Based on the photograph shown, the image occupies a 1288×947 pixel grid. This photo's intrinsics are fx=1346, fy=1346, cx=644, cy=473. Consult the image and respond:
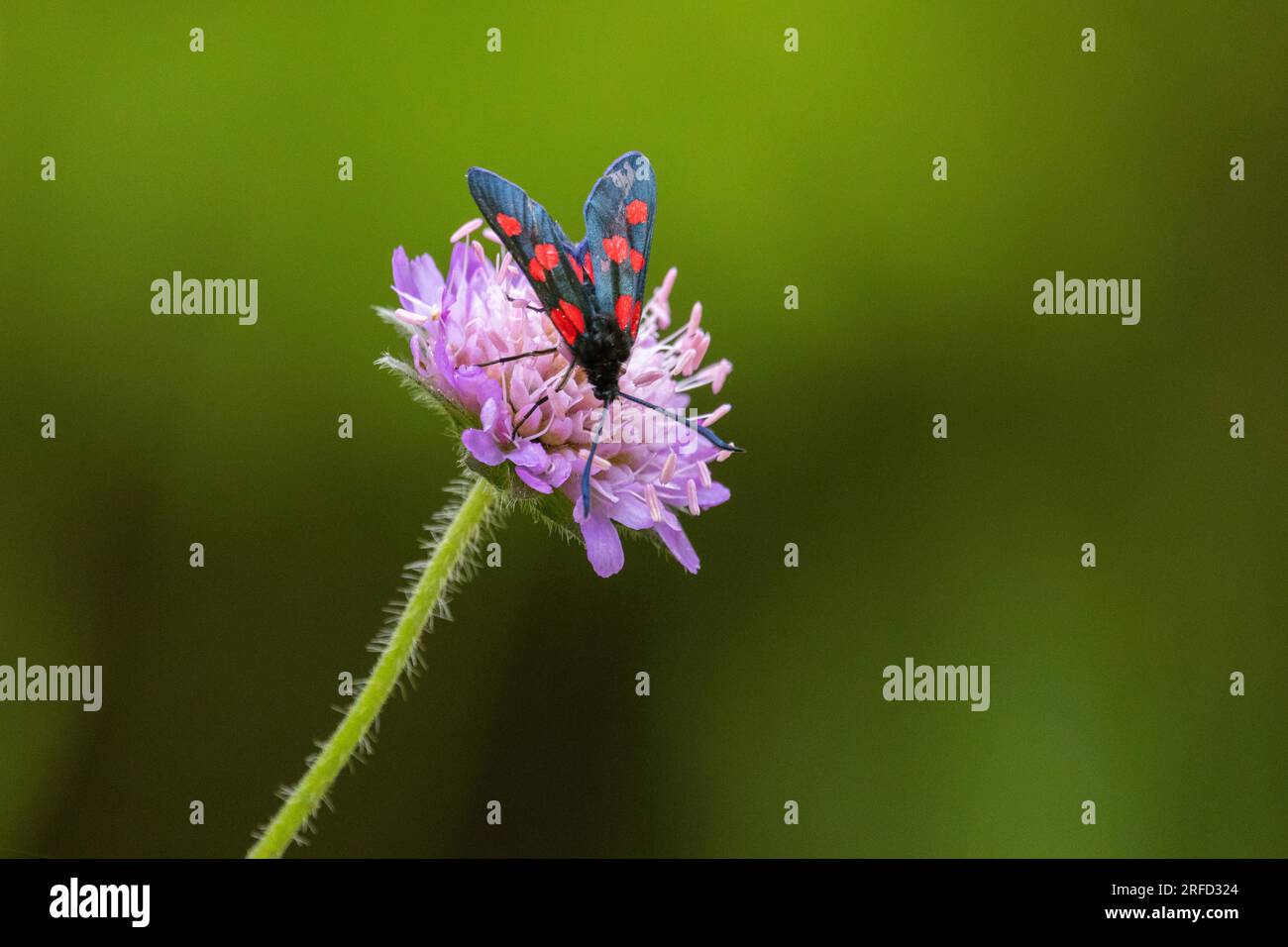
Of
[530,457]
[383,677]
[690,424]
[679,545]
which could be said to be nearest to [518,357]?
[530,457]

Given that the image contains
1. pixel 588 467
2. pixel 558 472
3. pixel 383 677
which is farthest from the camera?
pixel 558 472

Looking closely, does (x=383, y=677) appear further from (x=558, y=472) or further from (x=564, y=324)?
(x=564, y=324)

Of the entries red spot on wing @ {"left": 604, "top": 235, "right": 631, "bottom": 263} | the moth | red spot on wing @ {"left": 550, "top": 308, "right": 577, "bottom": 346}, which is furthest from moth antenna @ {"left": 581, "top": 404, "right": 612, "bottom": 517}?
red spot on wing @ {"left": 604, "top": 235, "right": 631, "bottom": 263}

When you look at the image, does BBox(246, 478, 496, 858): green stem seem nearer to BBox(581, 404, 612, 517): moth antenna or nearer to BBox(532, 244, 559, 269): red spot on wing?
BBox(581, 404, 612, 517): moth antenna

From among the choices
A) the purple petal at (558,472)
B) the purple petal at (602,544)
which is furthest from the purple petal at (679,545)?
the purple petal at (558,472)

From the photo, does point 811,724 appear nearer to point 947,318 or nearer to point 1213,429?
point 947,318

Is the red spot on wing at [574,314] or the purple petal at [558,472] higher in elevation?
the red spot on wing at [574,314]

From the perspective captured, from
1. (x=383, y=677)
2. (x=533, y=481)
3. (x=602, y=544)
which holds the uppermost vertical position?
(x=533, y=481)

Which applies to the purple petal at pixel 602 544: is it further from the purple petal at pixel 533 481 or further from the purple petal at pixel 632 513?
the purple petal at pixel 533 481
